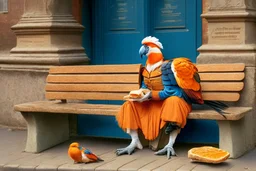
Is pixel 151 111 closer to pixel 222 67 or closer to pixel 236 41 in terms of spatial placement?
pixel 222 67

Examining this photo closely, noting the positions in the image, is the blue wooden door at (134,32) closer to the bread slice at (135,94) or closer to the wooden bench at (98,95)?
the wooden bench at (98,95)

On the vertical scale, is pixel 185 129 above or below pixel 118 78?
below

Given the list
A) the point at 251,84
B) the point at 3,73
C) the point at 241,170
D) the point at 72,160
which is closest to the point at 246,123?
the point at 251,84

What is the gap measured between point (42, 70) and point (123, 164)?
2.54 m

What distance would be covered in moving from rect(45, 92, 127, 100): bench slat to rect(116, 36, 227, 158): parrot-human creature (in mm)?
415

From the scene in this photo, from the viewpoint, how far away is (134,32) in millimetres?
8570

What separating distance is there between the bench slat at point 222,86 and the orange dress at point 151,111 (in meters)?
0.35

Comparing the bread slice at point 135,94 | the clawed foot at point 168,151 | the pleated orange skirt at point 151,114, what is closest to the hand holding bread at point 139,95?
the bread slice at point 135,94

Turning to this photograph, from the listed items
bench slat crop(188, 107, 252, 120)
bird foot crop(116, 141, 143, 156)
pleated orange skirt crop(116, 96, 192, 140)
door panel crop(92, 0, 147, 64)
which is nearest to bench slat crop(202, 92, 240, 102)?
bench slat crop(188, 107, 252, 120)

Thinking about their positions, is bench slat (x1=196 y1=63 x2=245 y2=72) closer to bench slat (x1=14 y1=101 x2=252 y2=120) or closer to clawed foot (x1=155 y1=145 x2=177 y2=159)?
bench slat (x1=14 y1=101 x2=252 y2=120)

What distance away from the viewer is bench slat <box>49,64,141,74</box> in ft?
24.3

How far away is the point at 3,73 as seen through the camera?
911cm

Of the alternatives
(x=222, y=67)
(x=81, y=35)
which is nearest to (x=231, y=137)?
(x=222, y=67)

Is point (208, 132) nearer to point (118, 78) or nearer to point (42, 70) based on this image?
point (118, 78)
